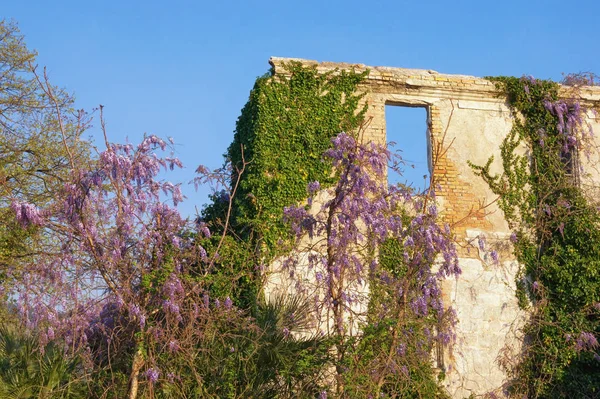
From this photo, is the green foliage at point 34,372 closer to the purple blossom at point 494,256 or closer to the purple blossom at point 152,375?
the purple blossom at point 152,375

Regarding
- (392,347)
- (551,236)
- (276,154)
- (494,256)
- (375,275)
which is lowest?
(392,347)

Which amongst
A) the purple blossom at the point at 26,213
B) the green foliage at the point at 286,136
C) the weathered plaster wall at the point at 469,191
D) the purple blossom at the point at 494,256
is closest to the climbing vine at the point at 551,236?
the weathered plaster wall at the point at 469,191

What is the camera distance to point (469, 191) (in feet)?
49.0

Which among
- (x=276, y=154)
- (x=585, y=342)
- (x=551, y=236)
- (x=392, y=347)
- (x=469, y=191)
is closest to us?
(x=392, y=347)

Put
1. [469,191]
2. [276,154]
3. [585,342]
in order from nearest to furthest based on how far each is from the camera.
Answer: [585,342], [276,154], [469,191]

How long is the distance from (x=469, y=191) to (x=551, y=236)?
1.67 m

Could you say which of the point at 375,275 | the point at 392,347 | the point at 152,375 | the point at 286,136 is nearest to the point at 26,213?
the point at 152,375

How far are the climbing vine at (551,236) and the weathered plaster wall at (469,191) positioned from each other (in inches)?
9.3

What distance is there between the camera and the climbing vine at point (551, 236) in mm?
14047

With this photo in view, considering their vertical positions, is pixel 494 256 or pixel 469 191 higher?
pixel 469 191

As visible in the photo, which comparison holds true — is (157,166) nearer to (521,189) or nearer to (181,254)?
(181,254)

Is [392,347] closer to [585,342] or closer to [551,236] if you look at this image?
[585,342]

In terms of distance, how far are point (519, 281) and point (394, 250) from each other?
94.7 inches

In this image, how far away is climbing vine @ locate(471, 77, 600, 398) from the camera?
1405 cm
